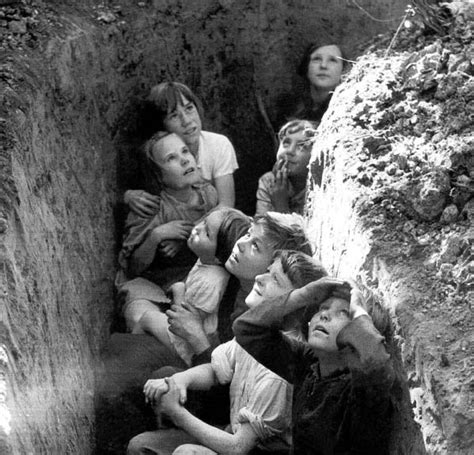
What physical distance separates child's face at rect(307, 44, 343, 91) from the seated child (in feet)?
3.92

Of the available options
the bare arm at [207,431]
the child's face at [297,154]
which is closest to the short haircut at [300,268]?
the bare arm at [207,431]

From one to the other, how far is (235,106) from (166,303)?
161 centimetres

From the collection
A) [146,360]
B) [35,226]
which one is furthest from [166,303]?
[35,226]

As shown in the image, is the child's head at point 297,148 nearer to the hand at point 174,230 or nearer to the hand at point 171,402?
the hand at point 174,230

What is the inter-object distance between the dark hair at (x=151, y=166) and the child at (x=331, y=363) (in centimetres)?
197

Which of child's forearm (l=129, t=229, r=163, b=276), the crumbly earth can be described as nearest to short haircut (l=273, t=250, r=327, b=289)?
the crumbly earth

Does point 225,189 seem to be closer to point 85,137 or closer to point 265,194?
point 265,194

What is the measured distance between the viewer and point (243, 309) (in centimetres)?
727

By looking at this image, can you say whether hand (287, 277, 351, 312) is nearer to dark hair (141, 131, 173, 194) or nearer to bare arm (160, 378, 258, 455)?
bare arm (160, 378, 258, 455)

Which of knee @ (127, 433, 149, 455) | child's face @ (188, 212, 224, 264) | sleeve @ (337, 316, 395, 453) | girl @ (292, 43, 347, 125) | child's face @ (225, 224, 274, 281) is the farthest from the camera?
girl @ (292, 43, 347, 125)

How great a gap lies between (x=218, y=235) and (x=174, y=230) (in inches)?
22.9

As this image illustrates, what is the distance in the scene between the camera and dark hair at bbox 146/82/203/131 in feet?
27.6

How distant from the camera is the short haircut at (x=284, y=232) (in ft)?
23.6

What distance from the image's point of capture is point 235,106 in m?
9.23
